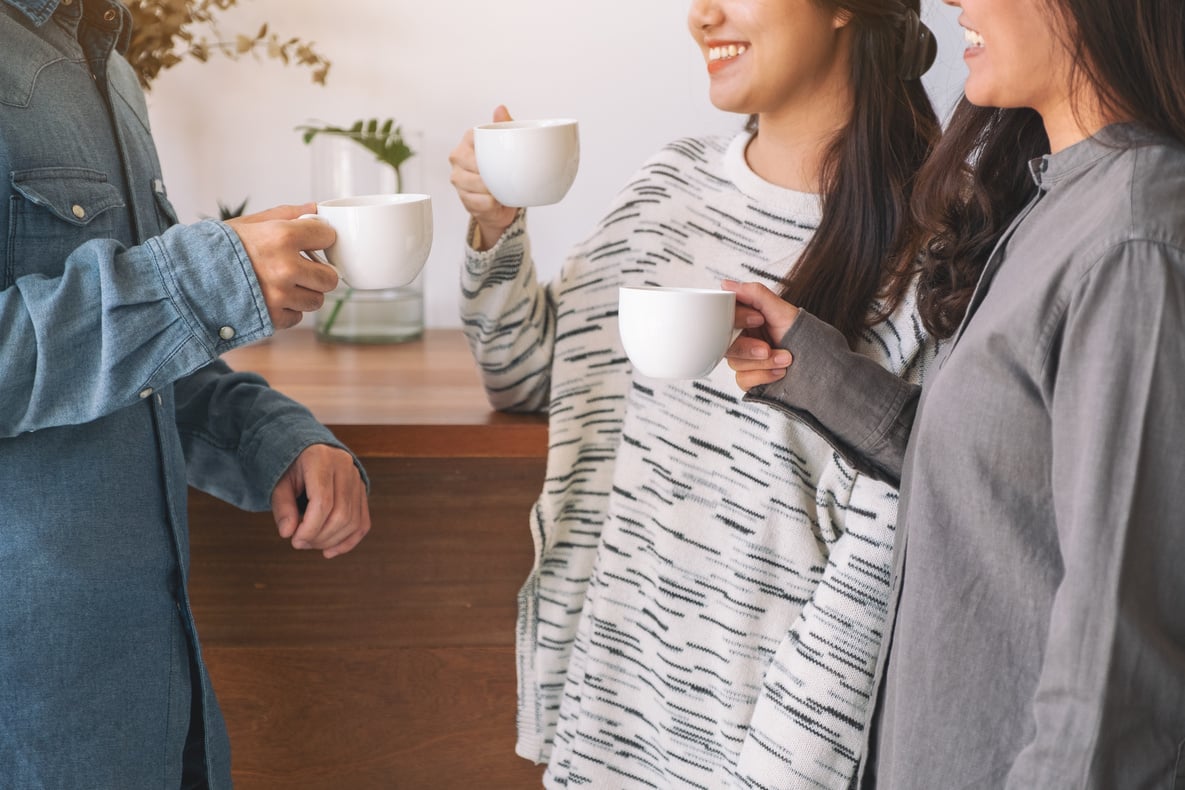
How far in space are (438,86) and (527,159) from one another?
736 millimetres

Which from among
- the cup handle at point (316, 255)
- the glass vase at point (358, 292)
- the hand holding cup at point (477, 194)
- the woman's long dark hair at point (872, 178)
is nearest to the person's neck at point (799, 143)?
the woman's long dark hair at point (872, 178)

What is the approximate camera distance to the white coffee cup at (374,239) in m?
0.82

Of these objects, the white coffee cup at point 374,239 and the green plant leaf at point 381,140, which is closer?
the white coffee cup at point 374,239

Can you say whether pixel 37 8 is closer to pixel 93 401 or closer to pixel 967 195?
pixel 93 401

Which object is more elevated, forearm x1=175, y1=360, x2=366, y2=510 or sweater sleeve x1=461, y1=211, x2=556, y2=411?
sweater sleeve x1=461, y1=211, x2=556, y2=411

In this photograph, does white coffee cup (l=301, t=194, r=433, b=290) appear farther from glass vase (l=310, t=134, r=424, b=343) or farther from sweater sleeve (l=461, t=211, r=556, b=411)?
glass vase (l=310, t=134, r=424, b=343)

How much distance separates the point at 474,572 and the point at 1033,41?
84 centimetres

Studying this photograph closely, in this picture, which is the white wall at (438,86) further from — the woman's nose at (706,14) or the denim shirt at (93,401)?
the denim shirt at (93,401)

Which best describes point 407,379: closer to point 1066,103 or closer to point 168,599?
point 168,599

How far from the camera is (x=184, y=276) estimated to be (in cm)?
80

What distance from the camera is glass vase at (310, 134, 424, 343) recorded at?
5.29 ft

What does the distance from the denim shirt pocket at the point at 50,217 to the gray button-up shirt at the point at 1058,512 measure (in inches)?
25.0

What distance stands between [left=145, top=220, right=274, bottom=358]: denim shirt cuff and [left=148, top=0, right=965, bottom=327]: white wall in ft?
2.82

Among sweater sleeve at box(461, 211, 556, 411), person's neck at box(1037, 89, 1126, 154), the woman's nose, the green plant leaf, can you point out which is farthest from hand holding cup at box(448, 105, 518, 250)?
person's neck at box(1037, 89, 1126, 154)
